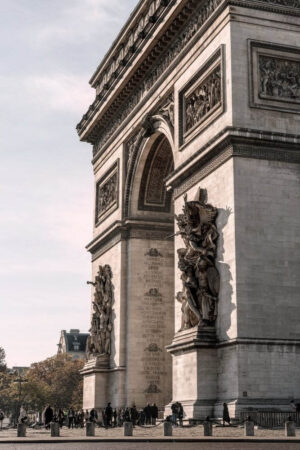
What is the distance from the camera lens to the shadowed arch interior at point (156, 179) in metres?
37.2

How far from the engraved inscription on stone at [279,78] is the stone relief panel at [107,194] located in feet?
46.8

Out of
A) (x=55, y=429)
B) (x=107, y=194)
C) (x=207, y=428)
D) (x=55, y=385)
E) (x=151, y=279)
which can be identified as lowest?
(x=55, y=429)

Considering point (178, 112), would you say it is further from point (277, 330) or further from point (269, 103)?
point (277, 330)

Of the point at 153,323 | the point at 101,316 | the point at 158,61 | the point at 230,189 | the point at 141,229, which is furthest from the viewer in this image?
the point at 101,316

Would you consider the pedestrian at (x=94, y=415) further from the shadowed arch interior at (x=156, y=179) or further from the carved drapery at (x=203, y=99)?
the carved drapery at (x=203, y=99)

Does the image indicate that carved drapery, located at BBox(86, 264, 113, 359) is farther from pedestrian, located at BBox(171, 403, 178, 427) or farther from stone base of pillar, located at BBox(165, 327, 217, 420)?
stone base of pillar, located at BBox(165, 327, 217, 420)

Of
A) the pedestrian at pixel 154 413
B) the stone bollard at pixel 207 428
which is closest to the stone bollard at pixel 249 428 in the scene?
the stone bollard at pixel 207 428

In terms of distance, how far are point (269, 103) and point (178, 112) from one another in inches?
213

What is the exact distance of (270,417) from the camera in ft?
79.0

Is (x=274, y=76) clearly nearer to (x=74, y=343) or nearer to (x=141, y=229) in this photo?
(x=141, y=229)

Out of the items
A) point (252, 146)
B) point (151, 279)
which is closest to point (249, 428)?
point (252, 146)

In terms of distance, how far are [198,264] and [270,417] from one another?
5869 mm

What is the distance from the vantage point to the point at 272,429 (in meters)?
23.6

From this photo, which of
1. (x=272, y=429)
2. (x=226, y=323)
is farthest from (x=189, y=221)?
(x=272, y=429)
